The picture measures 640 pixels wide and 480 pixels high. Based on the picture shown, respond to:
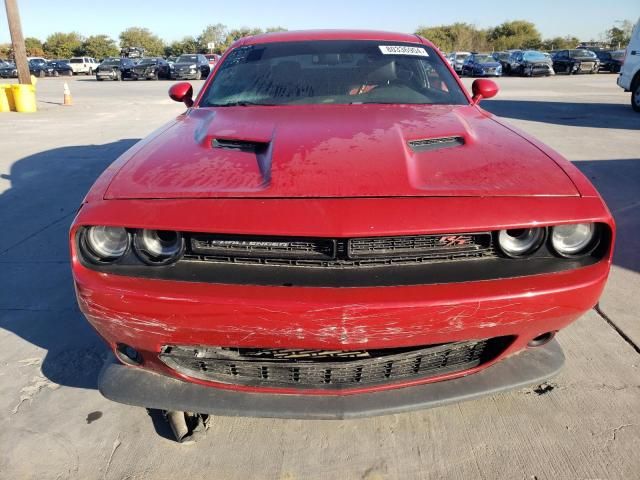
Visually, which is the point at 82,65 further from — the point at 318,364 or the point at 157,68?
the point at 318,364

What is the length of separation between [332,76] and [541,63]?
28943 mm

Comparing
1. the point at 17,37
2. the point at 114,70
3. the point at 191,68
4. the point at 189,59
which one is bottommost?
the point at 114,70

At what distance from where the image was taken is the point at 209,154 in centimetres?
200

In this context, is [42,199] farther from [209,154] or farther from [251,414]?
[251,414]

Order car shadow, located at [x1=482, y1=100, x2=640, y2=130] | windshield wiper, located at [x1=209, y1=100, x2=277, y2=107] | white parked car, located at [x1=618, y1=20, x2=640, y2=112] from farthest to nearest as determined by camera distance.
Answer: white parked car, located at [x1=618, y1=20, x2=640, y2=112], car shadow, located at [x1=482, y1=100, x2=640, y2=130], windshield wiper, located at [x1=209, y1=100, x2=277, y2=107]

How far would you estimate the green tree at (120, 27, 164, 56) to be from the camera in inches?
2785

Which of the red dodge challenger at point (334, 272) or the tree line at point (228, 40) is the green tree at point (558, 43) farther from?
the red dodge challenger at point (334, 272)

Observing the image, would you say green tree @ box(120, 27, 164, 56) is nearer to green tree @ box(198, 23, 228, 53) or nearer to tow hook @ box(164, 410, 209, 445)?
green tree @ box(198, 23, 228, 53)

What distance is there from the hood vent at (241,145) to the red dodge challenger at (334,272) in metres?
0.04

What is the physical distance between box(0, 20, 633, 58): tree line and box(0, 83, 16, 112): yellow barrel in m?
47.5

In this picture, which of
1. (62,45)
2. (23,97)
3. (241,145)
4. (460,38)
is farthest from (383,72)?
(62,45)

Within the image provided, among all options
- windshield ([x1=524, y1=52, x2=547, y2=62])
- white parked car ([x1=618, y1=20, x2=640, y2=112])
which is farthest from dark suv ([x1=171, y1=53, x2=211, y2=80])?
white parked car ([x1=618, y1=20, x2=640, y2=112])

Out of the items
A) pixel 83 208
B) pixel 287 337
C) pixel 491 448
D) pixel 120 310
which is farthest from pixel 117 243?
pixel 491 448

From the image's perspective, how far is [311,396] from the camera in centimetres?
175
